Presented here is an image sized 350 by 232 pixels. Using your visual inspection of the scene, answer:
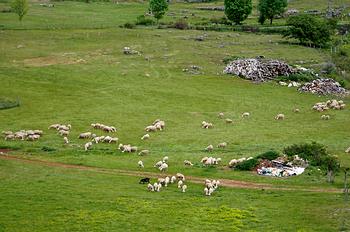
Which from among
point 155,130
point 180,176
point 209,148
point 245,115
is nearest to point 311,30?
point 245,115

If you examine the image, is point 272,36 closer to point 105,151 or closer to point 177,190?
point 105,151

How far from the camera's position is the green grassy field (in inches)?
1590

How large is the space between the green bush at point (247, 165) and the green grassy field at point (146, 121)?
1.15 metres

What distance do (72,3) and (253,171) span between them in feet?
398

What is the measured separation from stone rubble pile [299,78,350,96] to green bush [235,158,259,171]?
33109 mm

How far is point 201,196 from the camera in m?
43.9

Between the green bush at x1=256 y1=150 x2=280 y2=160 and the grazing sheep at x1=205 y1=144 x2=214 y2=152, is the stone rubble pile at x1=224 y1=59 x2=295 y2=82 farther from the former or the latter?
the green bush at x1=256 y1=150 x2=280 y2=160

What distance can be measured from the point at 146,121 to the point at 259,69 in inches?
1081

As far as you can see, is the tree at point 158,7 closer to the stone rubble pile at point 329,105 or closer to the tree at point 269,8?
the tree at point 269,8

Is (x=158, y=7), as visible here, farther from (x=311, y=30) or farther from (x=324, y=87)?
(x=324, y=87)

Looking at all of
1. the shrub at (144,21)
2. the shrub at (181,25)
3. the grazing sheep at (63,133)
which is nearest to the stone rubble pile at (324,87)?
the grazing sheep at (63,133)

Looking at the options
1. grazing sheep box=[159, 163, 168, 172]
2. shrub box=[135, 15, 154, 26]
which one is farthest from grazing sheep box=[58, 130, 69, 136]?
shrub box=[135, 15, 154, 26]

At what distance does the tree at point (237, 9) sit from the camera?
13000 centimetres

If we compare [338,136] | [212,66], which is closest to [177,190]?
[338,136]
